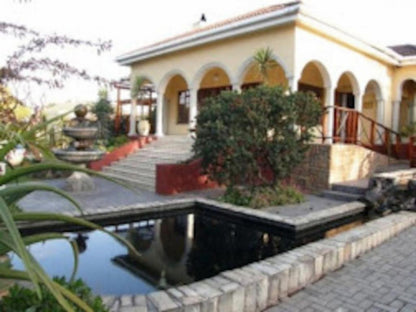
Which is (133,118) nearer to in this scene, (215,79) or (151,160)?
(215,79)

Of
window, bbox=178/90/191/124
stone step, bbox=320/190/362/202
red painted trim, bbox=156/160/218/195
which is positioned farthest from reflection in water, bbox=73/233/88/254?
window, bbox=178/90/191/124

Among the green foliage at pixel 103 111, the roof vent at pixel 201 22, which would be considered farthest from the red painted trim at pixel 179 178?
the roof vent at pixel 201 22

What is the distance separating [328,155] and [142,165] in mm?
6442

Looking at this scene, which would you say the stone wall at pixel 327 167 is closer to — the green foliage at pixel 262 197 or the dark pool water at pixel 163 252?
the green foliage at pixel 262 197

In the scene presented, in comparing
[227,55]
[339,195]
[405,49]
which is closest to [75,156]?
[227,55]

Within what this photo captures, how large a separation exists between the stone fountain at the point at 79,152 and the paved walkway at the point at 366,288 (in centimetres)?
735

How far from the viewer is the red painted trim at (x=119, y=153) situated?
1438 cm

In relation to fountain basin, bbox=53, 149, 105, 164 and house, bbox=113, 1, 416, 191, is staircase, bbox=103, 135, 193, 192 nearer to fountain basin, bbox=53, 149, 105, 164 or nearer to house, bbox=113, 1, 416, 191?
house, bbox=113, 1, 416, 191

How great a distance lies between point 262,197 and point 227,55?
20.7ft

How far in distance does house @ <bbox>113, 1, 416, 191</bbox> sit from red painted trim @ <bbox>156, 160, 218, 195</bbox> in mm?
3414

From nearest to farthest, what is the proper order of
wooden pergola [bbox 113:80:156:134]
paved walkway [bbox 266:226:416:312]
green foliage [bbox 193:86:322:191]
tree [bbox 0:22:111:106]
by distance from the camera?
tree [bbox 0:22:111:106]
paved walkway [bbox 266:226:416:312]
green foliage [bbox 193:86:322:191]
wooden pergola [bbox 113:80:156:134]

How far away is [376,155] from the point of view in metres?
12.4

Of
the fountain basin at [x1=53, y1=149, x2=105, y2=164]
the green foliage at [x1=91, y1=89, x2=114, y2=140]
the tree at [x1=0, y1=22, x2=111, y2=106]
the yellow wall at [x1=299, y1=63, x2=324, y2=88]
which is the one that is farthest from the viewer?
the green foliage at [x1=91, y1=89, x2=114, y2=140]

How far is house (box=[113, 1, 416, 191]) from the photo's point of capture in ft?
36.3
